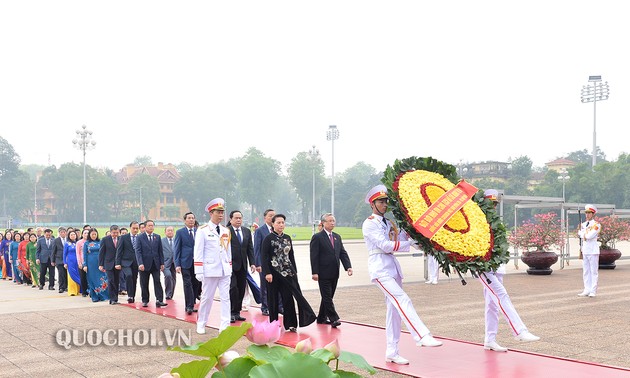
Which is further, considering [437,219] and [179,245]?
[179,245]

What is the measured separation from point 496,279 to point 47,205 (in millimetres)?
100820

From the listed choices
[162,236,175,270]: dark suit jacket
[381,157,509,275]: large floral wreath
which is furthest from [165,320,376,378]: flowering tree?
[162,236,175,270]: dark suit jacket

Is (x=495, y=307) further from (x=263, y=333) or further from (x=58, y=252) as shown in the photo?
(x=58, y=252)

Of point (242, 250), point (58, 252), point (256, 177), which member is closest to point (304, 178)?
point (256, 177)

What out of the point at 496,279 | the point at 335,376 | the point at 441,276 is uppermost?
the point at 335,376

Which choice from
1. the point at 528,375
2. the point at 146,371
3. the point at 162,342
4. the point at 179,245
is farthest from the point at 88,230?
the point at 528,375

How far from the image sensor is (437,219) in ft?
21.9

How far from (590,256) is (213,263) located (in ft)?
27.8

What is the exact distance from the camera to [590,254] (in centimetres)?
1370

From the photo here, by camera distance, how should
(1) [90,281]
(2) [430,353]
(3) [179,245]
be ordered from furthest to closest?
1. (1) [90,281]
2. (3) [179,245]
3. (2) [430,353]

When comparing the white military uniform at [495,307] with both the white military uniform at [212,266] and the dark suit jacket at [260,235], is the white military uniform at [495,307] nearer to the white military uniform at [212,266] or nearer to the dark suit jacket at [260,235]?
the white military uniform at [212,266]

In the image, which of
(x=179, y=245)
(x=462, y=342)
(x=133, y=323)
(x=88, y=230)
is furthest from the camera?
(x=88, y=230)

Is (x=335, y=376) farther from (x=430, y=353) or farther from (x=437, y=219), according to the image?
(x=430, y=353)

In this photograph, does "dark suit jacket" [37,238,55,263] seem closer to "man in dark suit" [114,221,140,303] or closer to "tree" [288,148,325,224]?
"man in dark suit" [114,221,140,303]
